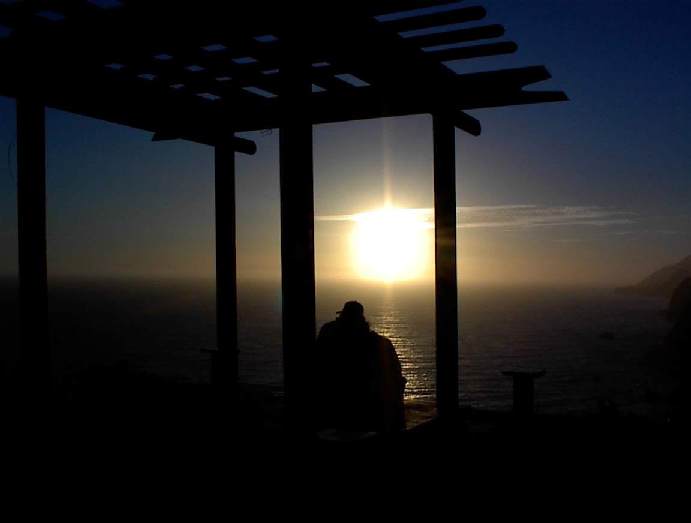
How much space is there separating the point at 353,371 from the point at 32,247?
3.22 metres

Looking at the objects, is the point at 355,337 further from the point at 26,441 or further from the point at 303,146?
the point at 26,441

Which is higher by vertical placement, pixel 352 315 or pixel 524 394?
pixel 352 315

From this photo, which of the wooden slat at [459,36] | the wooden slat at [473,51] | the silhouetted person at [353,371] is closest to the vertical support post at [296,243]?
the wooden slat at [459,36]

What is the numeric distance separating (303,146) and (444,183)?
140 inches

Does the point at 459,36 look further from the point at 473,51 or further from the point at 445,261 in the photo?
the point at 445,261

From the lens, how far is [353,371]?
251 inches

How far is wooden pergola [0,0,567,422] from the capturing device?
13.9 feet

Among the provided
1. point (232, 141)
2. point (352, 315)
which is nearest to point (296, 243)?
point (352, 315)

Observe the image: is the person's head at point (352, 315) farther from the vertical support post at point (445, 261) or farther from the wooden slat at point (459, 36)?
the wooden slat at point (459, 36)

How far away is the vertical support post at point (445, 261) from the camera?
746 cm

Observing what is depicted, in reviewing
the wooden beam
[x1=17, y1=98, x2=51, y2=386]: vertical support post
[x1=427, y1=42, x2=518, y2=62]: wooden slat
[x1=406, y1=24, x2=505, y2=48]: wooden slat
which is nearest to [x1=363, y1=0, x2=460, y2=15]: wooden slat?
[x1=406, y1=24, x2=505, y2=48]: wooden slat

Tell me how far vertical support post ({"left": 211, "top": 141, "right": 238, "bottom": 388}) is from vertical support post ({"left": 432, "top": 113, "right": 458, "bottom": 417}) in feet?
9.56

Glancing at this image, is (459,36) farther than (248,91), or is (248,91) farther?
(248,91)

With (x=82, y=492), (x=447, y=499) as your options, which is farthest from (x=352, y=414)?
(x=82, y=492)
